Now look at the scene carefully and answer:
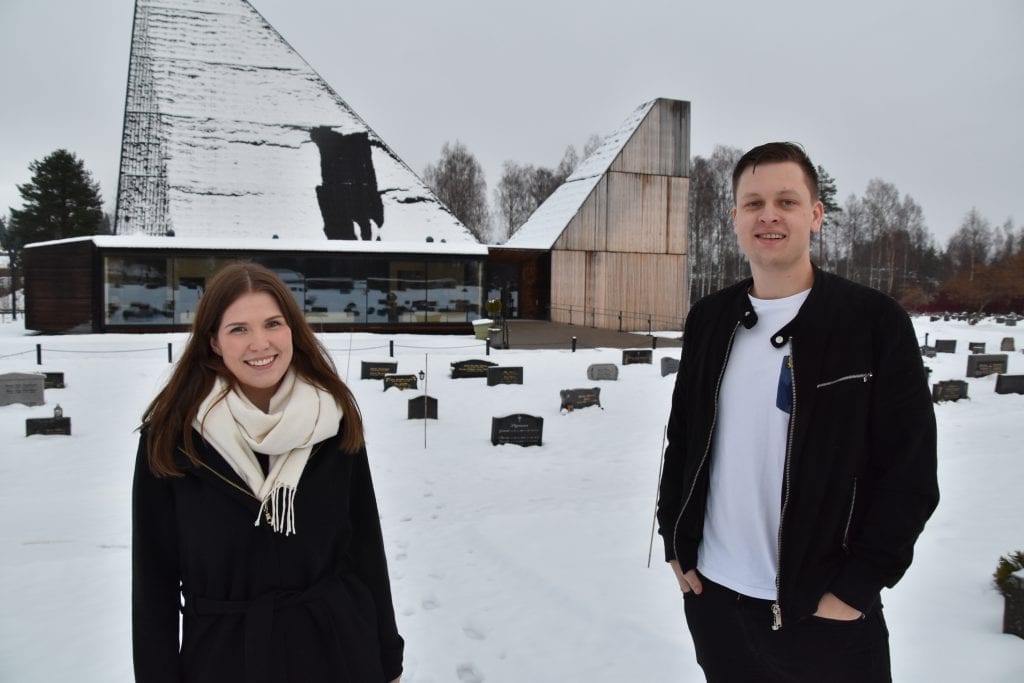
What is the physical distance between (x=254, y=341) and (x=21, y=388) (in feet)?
36.0

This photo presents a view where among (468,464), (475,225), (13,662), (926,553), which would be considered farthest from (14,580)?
(475,225)

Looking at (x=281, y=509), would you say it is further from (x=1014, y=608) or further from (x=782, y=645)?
(x=1014, y=608)

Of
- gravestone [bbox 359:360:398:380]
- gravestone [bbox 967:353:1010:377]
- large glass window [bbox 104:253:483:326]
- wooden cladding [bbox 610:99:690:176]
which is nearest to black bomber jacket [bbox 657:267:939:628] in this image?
gravestone [bbox 359:360:398:380]

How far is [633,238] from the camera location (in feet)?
88.6

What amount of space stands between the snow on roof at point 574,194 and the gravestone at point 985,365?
1534 centimetres

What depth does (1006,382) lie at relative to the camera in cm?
1240

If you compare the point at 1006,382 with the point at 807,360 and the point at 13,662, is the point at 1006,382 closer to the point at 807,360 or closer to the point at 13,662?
the point at 807,360

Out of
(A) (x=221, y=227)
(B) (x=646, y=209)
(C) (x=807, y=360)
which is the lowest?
(C) (x=807, y=360)

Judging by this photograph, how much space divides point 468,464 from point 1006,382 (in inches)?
450

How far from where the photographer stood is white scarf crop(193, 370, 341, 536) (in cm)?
172

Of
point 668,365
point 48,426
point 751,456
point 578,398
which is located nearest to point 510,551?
point 751,456

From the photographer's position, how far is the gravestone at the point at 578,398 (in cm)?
1060

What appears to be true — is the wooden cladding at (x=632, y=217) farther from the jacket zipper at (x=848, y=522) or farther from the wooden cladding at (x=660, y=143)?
the jacket zipper at (x=848, y=522)

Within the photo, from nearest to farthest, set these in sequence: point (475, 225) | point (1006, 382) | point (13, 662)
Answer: point (13, 662), point (1006, 382), point (475, 225)
